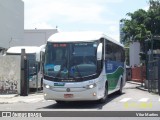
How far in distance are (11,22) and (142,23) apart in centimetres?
2254

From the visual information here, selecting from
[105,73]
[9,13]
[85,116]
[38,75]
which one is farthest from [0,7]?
[85,116]

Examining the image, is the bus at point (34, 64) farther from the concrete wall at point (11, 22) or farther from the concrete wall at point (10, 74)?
the concrete wall at point (11, 22)

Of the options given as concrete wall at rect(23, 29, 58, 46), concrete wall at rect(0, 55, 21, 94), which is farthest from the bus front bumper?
concrete wall at rect(23, 29, 58, 46)

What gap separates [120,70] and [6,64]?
724cm

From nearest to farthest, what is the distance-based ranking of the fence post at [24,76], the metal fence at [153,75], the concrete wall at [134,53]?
the fence post at [24,76]
the metal fence at [153,75]
the concrete wall at [134,53]

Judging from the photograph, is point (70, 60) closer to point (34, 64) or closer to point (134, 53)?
point (34, 64)

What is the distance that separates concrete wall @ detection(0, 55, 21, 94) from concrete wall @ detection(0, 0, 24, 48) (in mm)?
28244

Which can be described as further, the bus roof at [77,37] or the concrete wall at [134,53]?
the concrete wall at [134,53]

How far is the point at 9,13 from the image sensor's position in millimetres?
60625

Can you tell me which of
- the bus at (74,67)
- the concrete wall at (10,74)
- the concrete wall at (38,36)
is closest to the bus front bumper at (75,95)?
the bus at (74,67)

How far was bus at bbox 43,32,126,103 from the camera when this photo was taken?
18.6m

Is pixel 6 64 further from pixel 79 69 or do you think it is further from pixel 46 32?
pixel 46 32

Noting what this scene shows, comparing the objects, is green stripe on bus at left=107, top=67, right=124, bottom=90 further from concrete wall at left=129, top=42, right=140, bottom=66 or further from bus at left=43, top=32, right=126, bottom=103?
concrete wall at left=129, top=42, right=140, bottom=66

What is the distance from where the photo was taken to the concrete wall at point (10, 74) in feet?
91.2
